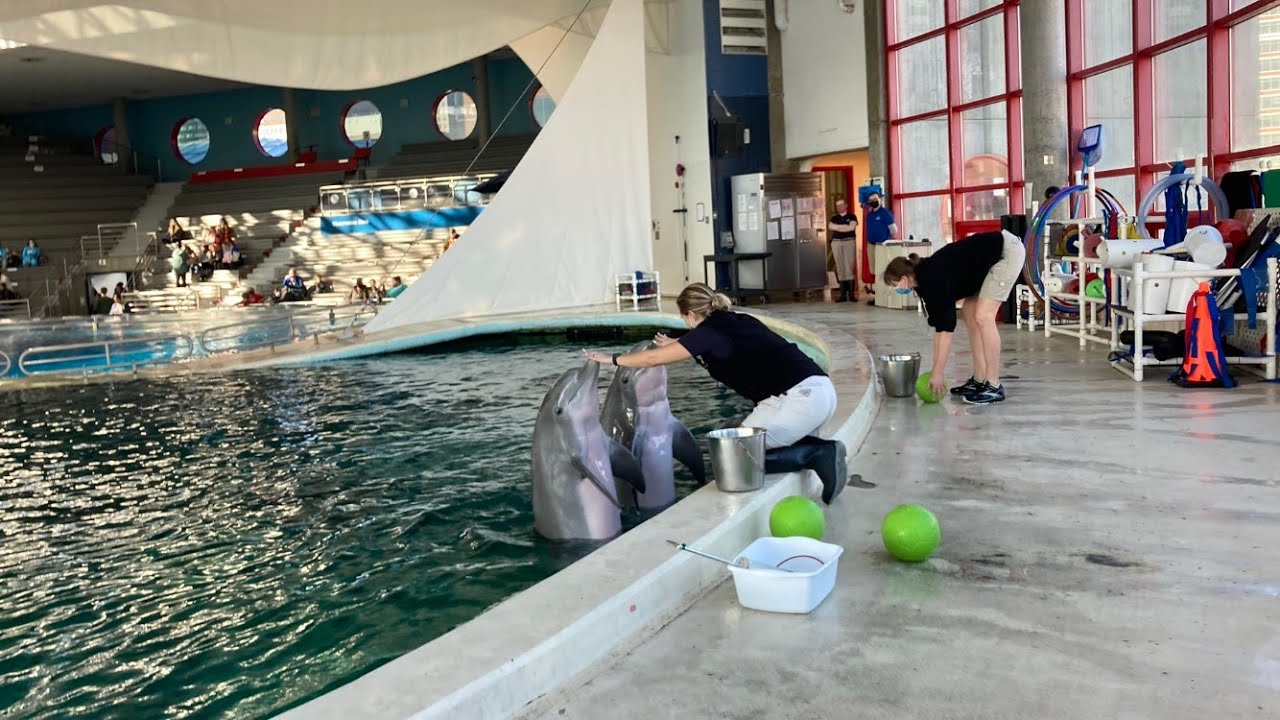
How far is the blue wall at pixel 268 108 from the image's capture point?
28.0m

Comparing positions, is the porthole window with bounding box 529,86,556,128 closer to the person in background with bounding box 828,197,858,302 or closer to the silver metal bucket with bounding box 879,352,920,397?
the person in background with bounding box 828,197,858,302

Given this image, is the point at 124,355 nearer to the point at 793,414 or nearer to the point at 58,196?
the point at 793,414

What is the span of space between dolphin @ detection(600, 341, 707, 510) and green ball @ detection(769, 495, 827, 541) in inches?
47.9

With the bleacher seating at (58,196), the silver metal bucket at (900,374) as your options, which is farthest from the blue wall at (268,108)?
the silver metal bucket at (900,374)

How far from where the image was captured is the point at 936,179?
14781mm

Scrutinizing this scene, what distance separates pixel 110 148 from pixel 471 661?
34.1m

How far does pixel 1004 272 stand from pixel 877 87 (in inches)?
387

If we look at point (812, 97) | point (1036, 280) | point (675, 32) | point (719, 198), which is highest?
point (675, 32)

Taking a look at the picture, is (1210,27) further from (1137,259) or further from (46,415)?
(46,415)

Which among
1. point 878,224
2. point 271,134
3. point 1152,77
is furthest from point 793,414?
point 271,134

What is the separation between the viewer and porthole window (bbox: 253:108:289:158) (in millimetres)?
30594

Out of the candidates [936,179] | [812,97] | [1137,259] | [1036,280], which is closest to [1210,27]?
[1036,280]

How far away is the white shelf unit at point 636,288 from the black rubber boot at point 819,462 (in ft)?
35.3

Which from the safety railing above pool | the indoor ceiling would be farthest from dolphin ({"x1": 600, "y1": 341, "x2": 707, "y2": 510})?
the indoor ceiling
